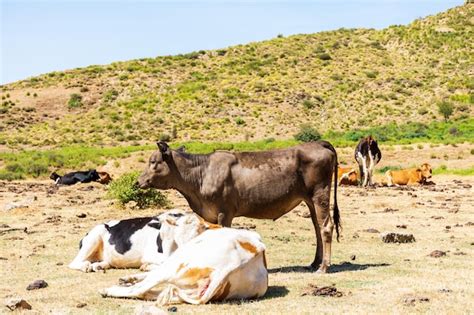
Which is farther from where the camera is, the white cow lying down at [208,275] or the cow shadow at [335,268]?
the cow shadow at [335,268]

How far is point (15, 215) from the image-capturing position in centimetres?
1870

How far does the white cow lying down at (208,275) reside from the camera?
25.8 ft

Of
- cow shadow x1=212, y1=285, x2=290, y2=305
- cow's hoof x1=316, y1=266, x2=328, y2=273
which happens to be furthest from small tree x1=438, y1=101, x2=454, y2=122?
cow shadow x1=212, y1=285, x2=290, y2=305

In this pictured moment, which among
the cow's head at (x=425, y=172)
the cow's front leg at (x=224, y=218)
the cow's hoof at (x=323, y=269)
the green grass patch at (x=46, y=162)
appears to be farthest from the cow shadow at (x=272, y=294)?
the green grass patch at (x=46, y=162)

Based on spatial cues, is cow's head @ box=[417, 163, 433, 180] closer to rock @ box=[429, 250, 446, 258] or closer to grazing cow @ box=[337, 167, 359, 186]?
grazing cow @ box=[337, 167, 359, 186]

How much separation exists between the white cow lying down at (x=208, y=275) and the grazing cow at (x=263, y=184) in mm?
2392

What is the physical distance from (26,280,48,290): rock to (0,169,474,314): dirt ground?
0.14 metres

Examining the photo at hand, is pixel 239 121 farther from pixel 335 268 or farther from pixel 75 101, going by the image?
pixel 335 268

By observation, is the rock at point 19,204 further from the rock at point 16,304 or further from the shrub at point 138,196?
the rock at point 16,304

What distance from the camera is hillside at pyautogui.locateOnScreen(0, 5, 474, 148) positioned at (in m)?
65.2

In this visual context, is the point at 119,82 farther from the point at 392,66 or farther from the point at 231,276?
the point at 231,276

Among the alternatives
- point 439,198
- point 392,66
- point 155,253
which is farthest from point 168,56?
point 155,253

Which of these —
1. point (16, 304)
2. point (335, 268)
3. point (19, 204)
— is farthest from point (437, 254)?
point (19, 204)

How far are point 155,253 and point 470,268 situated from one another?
479 centimetres
